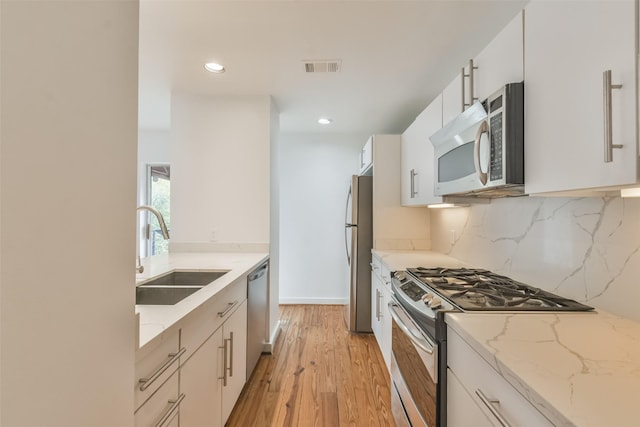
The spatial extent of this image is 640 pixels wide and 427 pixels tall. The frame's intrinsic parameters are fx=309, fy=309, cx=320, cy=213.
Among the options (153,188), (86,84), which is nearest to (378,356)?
(86,84)

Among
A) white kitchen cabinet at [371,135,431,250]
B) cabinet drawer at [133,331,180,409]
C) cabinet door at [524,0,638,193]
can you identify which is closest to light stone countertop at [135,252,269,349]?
cabinet drawer at [133,331,180,409]

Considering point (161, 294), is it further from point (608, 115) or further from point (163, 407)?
point (608, 115)

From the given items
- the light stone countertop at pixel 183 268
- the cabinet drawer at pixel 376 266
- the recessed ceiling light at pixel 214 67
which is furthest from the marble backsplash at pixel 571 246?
the recessed ceiling light at pixel 214 67

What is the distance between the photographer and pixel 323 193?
14.2 ft

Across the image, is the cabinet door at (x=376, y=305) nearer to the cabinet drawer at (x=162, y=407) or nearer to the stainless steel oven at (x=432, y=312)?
the stainless steel oven at (x=432, y=312)

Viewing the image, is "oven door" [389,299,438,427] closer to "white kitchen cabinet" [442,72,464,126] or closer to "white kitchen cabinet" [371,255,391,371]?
"white kitchen cabinet" [371,255,391,371]

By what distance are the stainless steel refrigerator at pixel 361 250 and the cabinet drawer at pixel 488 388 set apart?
2.17 metres

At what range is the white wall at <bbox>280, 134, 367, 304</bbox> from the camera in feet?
14.2

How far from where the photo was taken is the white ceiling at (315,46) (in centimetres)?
169

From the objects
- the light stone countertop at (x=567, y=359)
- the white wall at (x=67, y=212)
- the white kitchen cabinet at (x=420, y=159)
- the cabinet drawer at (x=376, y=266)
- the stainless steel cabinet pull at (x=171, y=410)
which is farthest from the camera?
the cabinet drawer at (x=376, y=266)

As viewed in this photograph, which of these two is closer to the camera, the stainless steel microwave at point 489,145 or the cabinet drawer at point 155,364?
the cabinet drawer at point 155,364

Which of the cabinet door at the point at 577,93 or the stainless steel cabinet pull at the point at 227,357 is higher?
the cabinet door at the point at 577,93

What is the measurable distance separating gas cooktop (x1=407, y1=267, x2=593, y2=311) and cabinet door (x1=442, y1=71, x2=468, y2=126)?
37.0 inches

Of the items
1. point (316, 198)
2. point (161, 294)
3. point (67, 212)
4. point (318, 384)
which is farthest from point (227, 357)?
point (316, 198)
